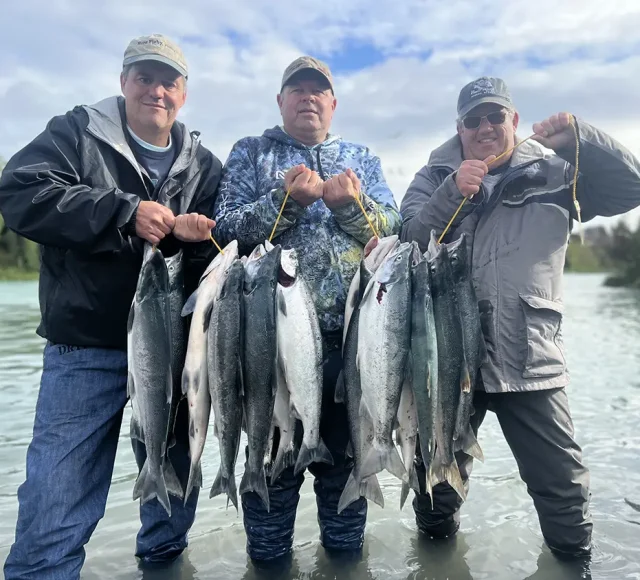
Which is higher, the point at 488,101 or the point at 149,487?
the point at 488,101

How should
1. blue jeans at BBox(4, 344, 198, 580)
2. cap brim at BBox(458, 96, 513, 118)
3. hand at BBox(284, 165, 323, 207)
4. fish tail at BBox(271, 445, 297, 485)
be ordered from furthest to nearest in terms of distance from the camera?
Answer: cap brim at BBox(458, 96, 513, 118), fish tail at BBox(271, 445, 297, 485), hand at BBox(284, 165, 323, 207), blue jeans at BBox(4, 344, 198, 580)

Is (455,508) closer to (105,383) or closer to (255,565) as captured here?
(255,565)

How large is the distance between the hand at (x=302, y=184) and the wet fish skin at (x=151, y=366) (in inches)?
35.5

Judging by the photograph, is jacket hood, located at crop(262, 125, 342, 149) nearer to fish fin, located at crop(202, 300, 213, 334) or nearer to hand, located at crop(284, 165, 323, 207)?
hand, located at crop(284, 165, 323, 207)

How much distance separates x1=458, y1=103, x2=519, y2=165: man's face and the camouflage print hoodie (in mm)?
803

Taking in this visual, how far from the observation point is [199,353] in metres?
3.53

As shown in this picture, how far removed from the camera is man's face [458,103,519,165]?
4355 mm

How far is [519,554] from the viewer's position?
15.4 feet

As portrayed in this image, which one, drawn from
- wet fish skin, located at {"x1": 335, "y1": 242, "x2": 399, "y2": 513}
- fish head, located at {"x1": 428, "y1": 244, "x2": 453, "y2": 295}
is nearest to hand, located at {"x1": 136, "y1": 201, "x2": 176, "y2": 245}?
wet fish skin, located at {"x1": 335, "y1": 242, "x2": 399, "y2": 513}

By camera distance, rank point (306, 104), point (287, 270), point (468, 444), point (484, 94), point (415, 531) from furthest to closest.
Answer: point (415, 531) → point (484, 94) → point (306, 104) → point (468, 444) → point (287, 270)

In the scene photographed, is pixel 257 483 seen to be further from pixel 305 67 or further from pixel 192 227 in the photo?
pixel 305 67

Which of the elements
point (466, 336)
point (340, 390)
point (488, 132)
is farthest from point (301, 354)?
point (488, 132)

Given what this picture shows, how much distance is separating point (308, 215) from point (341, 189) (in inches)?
20.8

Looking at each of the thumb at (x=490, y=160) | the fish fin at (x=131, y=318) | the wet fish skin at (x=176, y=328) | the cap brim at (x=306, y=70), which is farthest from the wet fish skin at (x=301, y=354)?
the thumb at (x=490, y=160)
